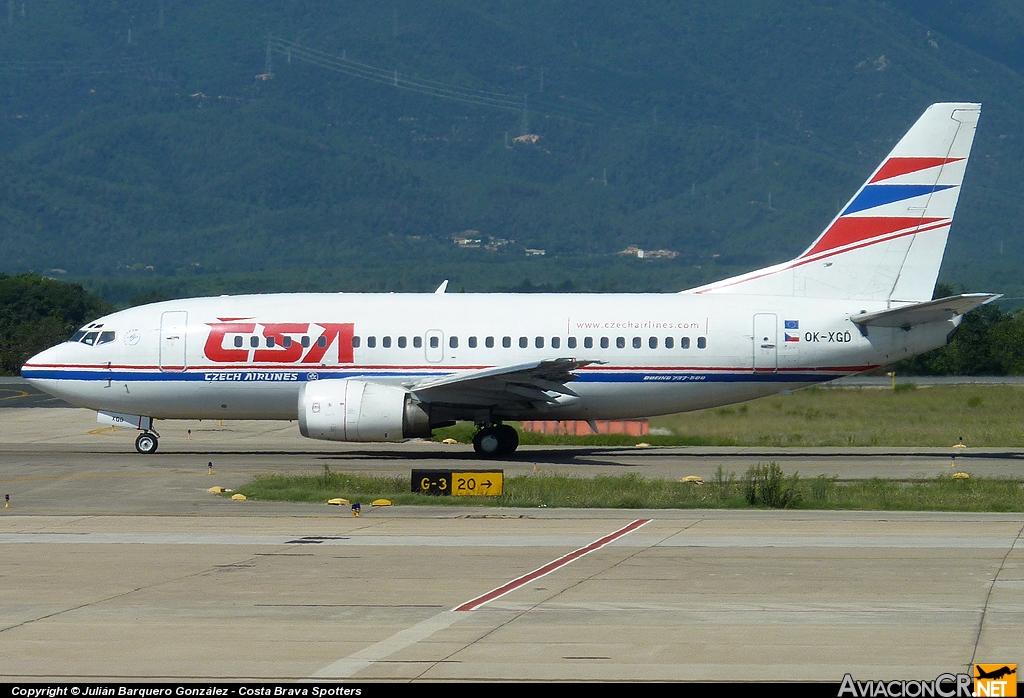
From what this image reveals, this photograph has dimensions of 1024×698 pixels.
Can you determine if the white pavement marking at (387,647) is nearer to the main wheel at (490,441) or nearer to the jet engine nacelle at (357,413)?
the jet engine nacelle at (357,413)

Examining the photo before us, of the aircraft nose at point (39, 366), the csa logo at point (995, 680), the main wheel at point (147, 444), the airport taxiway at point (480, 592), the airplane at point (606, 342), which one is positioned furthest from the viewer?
the aircraft nose at point (39, 366)

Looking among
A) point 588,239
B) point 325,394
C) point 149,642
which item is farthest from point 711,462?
point 588,239

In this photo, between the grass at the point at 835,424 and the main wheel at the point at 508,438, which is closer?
the main wheel at the point at 508,438

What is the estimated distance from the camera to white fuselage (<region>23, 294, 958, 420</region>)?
111 feet

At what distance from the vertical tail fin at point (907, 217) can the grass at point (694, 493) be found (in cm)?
780

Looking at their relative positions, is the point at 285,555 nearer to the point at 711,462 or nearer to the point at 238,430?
the point at 711,462

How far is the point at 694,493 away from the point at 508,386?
8.46m

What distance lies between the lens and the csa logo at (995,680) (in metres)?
10.9

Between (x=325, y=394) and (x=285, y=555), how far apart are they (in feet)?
45.3

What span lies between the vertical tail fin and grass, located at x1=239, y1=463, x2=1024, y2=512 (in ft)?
25.6

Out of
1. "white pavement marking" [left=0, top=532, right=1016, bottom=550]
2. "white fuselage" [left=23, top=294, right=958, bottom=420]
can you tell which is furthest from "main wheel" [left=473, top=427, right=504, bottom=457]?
"white pavement marking" [left=0, top=532, right=1016, bottom=550]

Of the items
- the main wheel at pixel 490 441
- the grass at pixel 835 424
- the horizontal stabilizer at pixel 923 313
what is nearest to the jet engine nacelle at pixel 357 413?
the main wheel at pixel 490 441

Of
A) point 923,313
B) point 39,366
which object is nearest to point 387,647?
point 923,313

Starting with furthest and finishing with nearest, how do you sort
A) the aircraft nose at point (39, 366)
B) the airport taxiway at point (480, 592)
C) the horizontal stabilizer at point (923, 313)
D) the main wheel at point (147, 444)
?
the aircraft nose at point (39, 366) < the main wheel at point (147, 444) < the horizontal stabilizer at point (923, 313) < the airport taxiway at point (480, 592)
